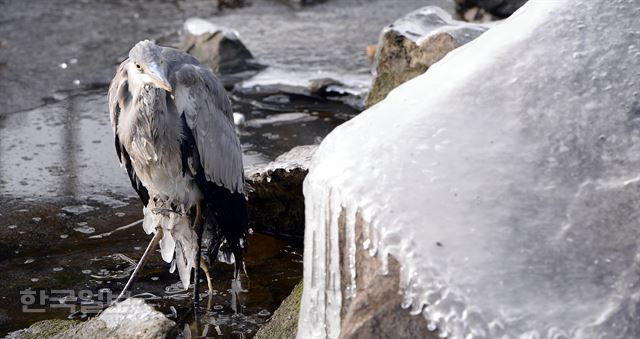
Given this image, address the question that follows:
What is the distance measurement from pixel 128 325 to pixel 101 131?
10.9ft

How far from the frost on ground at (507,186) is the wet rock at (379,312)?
32mm

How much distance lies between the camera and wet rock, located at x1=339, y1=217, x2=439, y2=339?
258 cm

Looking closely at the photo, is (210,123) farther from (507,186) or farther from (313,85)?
(313,85)

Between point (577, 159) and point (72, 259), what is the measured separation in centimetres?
256

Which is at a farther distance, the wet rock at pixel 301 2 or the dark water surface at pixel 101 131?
the wet rock at pixel 301 2

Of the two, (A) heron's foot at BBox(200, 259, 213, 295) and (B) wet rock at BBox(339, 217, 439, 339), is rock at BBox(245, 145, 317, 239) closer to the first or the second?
(A) heron's foot at BBox(200, 259, 213, 295)

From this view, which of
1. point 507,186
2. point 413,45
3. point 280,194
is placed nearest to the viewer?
point 507,186

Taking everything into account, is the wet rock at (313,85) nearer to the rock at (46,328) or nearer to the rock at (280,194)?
the rock at (280,194)

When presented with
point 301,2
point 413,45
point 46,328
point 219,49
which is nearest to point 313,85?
point 219,49

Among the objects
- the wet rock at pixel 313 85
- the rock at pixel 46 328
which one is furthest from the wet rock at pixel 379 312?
the wet rock at pixel 313 85

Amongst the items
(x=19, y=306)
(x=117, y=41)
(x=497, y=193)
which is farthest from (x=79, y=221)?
(x=117, y=41)

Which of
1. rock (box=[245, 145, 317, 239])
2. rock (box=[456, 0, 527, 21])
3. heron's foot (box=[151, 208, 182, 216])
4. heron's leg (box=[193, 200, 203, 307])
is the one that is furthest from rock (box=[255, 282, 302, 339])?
rock (box=[456, 0, 527, 21])

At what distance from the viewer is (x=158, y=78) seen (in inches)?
152

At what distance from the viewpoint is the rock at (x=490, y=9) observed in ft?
28.5
